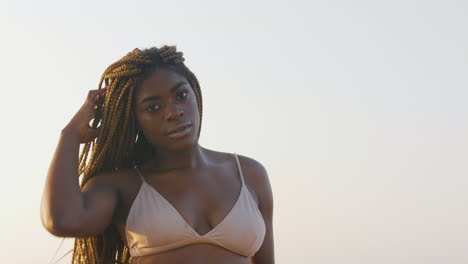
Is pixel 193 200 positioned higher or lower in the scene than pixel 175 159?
lower

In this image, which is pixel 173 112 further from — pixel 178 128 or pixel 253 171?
pixel 253 171

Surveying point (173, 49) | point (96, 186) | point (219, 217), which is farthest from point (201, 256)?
point (173, 49)

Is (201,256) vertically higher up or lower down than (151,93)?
lower down

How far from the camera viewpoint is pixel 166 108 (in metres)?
4.74

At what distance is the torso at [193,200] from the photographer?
4770 millimetres

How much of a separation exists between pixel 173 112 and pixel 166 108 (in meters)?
0.05

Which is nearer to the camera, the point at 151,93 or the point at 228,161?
the point at 151,93

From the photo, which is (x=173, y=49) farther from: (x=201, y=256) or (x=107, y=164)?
(x=201, y=256)

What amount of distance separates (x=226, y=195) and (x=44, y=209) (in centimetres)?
88

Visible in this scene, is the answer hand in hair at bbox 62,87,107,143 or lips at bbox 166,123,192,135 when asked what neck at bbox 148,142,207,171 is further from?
hand in hair at bbox 62,87,107,143

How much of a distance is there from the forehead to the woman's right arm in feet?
0.92

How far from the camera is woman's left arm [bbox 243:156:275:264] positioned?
5164mm

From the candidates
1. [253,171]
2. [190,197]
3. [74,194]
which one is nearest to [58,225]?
[74,194]

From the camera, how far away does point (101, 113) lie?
4992 mm
